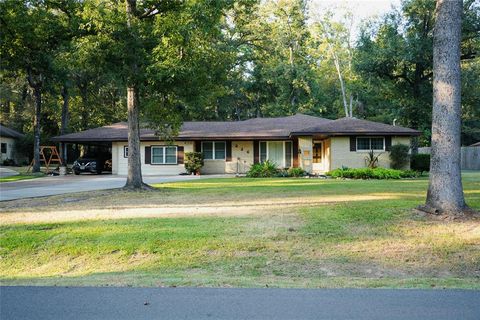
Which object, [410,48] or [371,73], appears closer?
[410,48]

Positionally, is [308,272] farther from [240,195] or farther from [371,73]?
[371,73]

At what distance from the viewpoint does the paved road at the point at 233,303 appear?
4.47m

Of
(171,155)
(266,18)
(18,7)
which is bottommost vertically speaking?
(171,155)

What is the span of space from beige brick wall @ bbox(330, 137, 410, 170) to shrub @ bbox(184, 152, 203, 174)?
8472 mm

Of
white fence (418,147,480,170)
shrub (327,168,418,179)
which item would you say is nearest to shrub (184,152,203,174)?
shrub (327,168,418,179)

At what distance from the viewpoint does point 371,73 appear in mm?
28625

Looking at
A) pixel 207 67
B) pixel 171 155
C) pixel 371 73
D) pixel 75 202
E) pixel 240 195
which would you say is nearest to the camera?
pixel 75 202

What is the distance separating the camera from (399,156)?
84.5 ft

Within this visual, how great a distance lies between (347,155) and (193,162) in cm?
974

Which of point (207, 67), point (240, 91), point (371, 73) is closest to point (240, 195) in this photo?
point (207, 67)

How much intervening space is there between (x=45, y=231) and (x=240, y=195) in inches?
255

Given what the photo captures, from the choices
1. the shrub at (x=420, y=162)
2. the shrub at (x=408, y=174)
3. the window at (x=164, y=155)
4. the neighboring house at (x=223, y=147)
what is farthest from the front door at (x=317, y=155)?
the window at (x=164, y=155)

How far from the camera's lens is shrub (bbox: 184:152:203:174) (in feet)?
94.7

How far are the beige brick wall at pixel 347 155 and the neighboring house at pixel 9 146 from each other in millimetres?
31634
